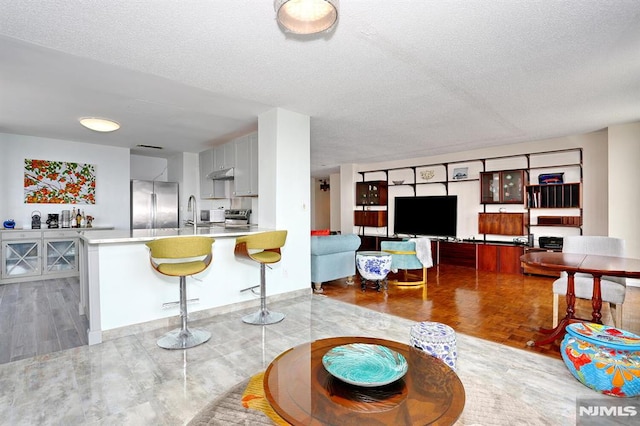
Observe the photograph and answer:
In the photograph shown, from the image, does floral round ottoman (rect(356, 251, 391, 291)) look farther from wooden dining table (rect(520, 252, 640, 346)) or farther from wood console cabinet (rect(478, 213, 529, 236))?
wood console cabinet (rect(478, 213, 529, 236))

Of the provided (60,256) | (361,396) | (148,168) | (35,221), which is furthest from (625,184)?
(35,221)

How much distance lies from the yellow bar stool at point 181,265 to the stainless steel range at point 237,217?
2632mm

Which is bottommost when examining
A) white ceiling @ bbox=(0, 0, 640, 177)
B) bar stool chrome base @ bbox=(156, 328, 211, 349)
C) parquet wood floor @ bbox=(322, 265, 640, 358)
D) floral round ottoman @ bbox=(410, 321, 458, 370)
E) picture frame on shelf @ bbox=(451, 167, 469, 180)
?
parquet wood floor @ bbox=(322, 265, 640, 358)

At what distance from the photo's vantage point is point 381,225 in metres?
8.70

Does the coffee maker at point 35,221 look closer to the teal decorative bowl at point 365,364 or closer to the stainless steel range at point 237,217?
the stainless steel range at point 237,217

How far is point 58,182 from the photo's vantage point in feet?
19.7

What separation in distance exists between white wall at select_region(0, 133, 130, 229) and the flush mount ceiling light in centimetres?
611

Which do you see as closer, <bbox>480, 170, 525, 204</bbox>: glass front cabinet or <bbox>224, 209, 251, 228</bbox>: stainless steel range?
<bbox>224, 209, 251, 228</bbox>: stainless steel range

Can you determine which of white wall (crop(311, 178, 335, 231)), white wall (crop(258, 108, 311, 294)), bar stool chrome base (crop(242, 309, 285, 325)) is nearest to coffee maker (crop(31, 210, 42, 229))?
white wall (crop(258, 108, 311, 294))

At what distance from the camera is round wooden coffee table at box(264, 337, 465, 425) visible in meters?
1.10

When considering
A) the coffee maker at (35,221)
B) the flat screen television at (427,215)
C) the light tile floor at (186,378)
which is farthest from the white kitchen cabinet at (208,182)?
the flat screen television at (427,215)

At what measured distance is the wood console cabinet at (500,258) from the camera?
247 inches

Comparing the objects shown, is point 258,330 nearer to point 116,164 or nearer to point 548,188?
point 116,164

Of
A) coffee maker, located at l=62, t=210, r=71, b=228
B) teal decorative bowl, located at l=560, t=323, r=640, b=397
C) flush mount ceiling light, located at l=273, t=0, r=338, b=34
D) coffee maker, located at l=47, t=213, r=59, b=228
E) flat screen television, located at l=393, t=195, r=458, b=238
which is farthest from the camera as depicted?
flat screen television, located at l=393, t=195, r=458, b=238
